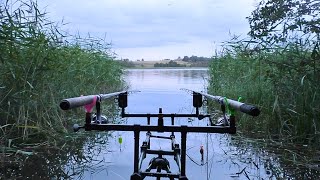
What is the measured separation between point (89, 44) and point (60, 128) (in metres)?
4.28

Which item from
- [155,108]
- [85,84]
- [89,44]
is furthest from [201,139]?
[89,44]

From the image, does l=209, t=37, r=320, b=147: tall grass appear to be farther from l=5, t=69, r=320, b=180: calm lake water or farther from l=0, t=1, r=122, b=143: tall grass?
l=0, t=1, r=122, b=143: tall grass

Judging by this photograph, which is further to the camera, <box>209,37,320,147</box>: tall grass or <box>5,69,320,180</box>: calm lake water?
<box>209,37,320,147</box>: tall grass

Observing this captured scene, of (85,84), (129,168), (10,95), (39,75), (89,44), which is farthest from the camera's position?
(89,44)

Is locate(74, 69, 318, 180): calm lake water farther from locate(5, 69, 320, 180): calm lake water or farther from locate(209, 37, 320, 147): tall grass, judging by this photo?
locate(209, 37, 320, 147): tall grass

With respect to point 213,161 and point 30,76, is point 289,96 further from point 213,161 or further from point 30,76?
point 30,76

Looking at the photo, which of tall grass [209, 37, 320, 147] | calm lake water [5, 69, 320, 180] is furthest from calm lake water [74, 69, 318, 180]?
tall grass [209, 37, 320, 147]

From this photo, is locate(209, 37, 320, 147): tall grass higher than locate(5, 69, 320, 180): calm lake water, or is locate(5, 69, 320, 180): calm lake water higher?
locate(209, 37, 320, 147): tall grass

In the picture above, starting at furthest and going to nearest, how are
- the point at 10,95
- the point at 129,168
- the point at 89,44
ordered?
the point at 89,44, the point at 10,95, the point at 129,168

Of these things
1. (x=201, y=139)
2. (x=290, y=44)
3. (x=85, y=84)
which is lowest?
(x=201, y=139)

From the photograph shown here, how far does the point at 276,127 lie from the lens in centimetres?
529

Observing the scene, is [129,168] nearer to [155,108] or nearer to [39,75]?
[39,75]

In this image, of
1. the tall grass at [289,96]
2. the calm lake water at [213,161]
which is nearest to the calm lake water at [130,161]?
the calm lake water at [213,161]

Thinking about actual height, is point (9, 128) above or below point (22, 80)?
below
